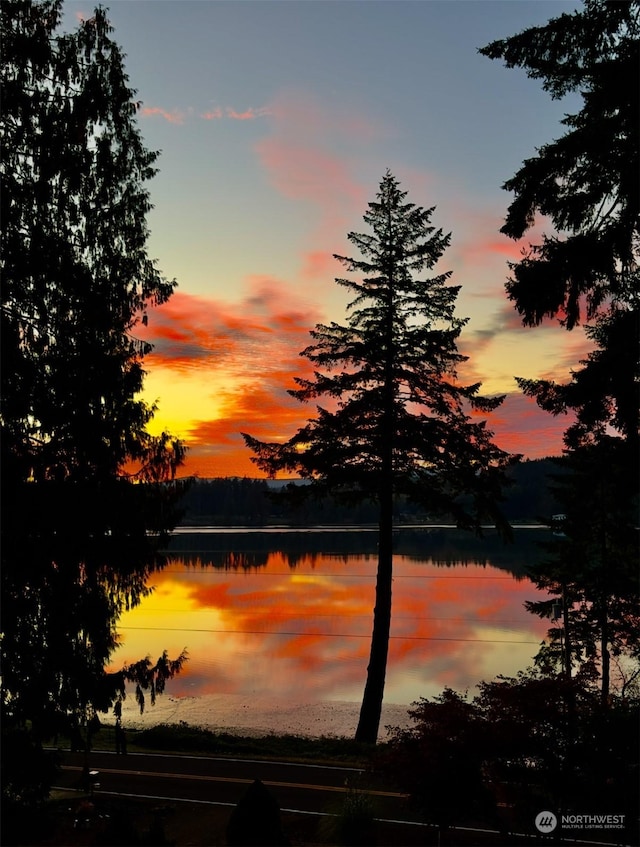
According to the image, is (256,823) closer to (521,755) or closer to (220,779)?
(521,755)

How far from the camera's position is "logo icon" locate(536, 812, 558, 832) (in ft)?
35.3

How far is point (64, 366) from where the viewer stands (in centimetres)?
1078

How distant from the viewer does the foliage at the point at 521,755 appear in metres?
10.5

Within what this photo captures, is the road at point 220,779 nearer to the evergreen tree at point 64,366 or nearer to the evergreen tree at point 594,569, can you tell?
the evergreen tree at point 64,366

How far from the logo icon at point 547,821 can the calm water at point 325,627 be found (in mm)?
18912

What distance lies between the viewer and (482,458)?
69.2 ft

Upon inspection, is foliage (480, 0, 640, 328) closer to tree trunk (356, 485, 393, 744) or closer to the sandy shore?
tree trunk (356, 485, 393, 744)

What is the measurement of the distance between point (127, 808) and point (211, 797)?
183 centimetres

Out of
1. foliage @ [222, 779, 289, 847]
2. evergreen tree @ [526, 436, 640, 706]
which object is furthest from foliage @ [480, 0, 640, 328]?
evergreen tree @ [526, 436, 640, 706]

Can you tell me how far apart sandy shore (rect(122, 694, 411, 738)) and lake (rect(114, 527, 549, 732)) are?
2.33 ft

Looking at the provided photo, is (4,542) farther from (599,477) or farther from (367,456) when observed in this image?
(599,477)

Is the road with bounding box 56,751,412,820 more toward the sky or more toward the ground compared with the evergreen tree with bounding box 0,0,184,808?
more toward the ground

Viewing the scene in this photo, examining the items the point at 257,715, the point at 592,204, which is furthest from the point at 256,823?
the point at 257,715

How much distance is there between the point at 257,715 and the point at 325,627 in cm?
1851
